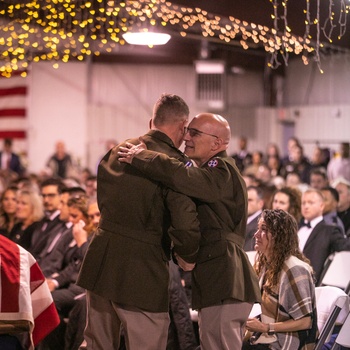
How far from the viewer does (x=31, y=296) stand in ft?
17.1

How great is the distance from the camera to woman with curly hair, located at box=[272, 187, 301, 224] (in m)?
7.77

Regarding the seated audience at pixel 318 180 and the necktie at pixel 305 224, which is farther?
the seated audience at pixel 318 180

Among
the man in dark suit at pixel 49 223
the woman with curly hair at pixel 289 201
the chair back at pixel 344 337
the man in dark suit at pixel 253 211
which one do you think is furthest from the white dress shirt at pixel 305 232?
the chair back at pixel 344 337

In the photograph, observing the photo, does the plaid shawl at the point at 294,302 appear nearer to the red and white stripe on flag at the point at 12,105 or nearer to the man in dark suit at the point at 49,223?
the man in dark suit at the point at 49,223

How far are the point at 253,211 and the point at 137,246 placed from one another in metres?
4.00

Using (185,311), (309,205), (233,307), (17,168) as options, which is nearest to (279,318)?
(233,307)

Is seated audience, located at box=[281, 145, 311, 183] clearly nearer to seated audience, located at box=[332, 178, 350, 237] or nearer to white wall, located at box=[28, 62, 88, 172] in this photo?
seated audience, located at box=[332, 178, 350, 237]

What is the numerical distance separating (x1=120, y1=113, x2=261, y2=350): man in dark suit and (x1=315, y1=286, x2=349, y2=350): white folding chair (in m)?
0.83

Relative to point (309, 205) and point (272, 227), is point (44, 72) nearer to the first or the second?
point (309, 205)

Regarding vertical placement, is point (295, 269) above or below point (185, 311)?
above

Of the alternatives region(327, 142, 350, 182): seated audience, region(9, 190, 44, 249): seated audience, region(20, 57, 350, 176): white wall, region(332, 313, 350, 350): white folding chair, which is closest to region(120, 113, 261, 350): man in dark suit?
region(332, 313, 350, 350): white folding chair

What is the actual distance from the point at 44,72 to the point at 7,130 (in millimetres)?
1592

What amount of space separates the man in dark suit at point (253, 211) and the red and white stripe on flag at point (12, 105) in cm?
1132

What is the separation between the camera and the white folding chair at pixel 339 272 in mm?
6973
